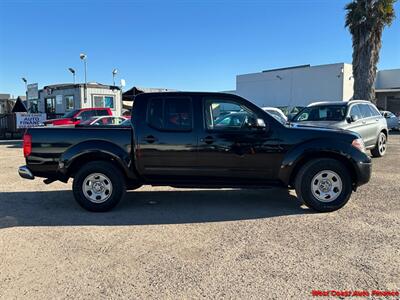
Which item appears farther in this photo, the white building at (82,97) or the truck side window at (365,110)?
the white building at (82,97)

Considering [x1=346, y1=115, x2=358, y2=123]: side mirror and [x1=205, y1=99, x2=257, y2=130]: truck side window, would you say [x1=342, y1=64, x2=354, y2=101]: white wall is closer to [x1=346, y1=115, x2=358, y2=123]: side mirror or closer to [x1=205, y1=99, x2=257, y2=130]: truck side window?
[x1=346, y1=115, x2=358, y2=123]: side mirror

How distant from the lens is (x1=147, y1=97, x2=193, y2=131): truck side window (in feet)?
18.9

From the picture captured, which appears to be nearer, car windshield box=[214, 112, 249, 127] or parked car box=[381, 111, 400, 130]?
car windshield box=[214, 112, 249, 127]

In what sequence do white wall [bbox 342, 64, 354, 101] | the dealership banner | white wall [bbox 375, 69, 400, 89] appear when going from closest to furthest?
A: the dealership banner < white wall [bbox 342, 64, 354, 101] < white wall [bbox 375, 69, 400, 89]

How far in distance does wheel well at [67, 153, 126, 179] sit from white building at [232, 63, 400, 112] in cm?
3273

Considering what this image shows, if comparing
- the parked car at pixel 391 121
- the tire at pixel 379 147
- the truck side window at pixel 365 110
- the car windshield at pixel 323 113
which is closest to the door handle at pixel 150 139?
the car windshield at pixel 323 113

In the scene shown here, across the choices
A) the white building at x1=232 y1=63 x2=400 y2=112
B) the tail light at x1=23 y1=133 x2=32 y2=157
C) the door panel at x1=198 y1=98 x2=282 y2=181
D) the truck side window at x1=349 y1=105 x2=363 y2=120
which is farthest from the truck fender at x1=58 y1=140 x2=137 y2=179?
the white building at x1=232 y1=63 x2=400 y2=112

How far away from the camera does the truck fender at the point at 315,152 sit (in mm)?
5609

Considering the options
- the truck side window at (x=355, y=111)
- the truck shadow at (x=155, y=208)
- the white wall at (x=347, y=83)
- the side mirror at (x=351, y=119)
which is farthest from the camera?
the white wall at (x=347, y=83)

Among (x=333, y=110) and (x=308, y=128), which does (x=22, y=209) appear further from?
(x=333, y=110)

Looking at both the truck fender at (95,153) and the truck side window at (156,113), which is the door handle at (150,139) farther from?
the truck fender at (95,153)

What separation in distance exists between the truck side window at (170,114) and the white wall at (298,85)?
106 feet

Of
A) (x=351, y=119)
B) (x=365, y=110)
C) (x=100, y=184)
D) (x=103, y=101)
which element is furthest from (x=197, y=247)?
(x=103, y=101)

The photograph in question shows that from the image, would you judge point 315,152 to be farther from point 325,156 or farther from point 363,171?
point 363,171
